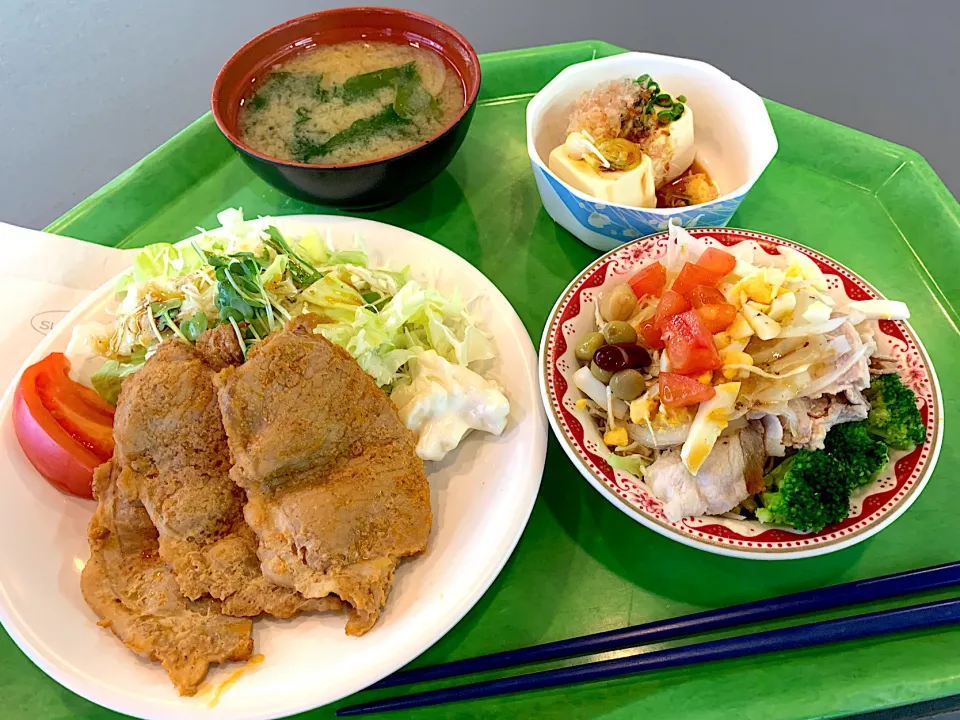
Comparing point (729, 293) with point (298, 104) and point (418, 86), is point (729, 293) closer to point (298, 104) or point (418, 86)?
point (418, 86)

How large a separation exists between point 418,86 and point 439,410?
4.46 feet

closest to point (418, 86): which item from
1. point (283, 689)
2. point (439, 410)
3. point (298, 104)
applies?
point (298, 104)

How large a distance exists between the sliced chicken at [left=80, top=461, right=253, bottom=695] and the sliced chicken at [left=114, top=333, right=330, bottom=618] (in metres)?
0.06

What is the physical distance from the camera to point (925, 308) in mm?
2322

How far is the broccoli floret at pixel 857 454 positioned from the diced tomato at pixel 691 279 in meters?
0.56

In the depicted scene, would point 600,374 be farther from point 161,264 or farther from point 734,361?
point 161,264

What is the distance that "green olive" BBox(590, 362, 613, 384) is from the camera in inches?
76.1

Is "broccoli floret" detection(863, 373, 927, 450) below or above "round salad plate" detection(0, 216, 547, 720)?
above

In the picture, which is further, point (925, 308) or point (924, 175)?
point (924, 175)

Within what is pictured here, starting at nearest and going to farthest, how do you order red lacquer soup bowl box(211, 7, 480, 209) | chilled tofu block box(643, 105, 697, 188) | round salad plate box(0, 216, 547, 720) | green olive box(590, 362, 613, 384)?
round salad plate box(0, 216, 547, 720) < green olive box(590, 362, 613, 384) < red lacquer soup bowl box(211, 7, 480, 209) < chilled tofu block box(643, 105, 697, 188)

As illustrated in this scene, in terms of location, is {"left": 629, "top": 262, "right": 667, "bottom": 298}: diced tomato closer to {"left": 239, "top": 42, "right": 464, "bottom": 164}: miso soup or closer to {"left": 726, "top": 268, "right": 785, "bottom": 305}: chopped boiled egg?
{"left": 726, "top": 268, "right": 785, "bottom": 305}: chopped boiled egg

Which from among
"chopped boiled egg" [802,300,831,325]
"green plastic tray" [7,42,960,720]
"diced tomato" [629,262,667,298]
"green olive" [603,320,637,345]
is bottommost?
"green plastic tray" [7,42,960,720]

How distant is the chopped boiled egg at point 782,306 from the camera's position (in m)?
1.84

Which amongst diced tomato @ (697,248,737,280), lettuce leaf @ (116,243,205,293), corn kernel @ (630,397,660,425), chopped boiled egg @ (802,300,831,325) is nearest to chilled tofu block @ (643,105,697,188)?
diced tomato @ (697,248,737,280)
